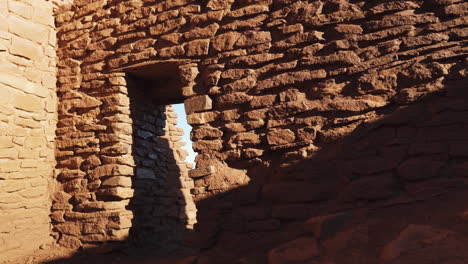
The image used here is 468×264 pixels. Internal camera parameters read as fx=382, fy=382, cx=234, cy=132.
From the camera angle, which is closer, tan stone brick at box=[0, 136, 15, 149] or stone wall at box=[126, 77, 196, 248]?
tan stone brick at box=[0, 136, 15, 149]

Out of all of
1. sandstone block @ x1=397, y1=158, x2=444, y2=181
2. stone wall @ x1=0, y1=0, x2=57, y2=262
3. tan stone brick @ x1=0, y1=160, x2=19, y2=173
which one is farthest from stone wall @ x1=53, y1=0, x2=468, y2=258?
tan stone brick @ x1=0, y1=160, x2=19, y2=173

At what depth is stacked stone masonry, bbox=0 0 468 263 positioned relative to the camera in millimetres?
2725

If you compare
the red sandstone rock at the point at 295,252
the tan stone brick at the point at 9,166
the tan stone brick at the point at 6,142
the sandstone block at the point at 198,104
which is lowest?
the red sandstone rock at the point at 295,252

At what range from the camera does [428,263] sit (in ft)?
6.05

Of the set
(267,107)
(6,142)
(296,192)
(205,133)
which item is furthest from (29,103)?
(296,192)

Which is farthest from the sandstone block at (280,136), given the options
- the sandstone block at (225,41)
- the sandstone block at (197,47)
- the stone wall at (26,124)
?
the stone wall at (26,124)

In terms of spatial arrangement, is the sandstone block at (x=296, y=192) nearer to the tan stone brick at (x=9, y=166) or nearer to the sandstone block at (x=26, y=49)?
the tan stone brick at (x=9, y=166)

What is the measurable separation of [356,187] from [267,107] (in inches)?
38.6

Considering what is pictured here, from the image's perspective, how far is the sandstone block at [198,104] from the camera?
3471 mm

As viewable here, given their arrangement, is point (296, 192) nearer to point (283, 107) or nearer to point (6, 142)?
point (283, 107)

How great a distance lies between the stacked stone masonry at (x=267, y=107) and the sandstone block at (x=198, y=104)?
0.01m

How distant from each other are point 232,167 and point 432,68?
172 centimetres

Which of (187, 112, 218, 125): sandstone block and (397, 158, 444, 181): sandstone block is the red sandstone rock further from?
(187, 112, 218, 125): sandstone block

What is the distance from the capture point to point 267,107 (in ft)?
10.6
